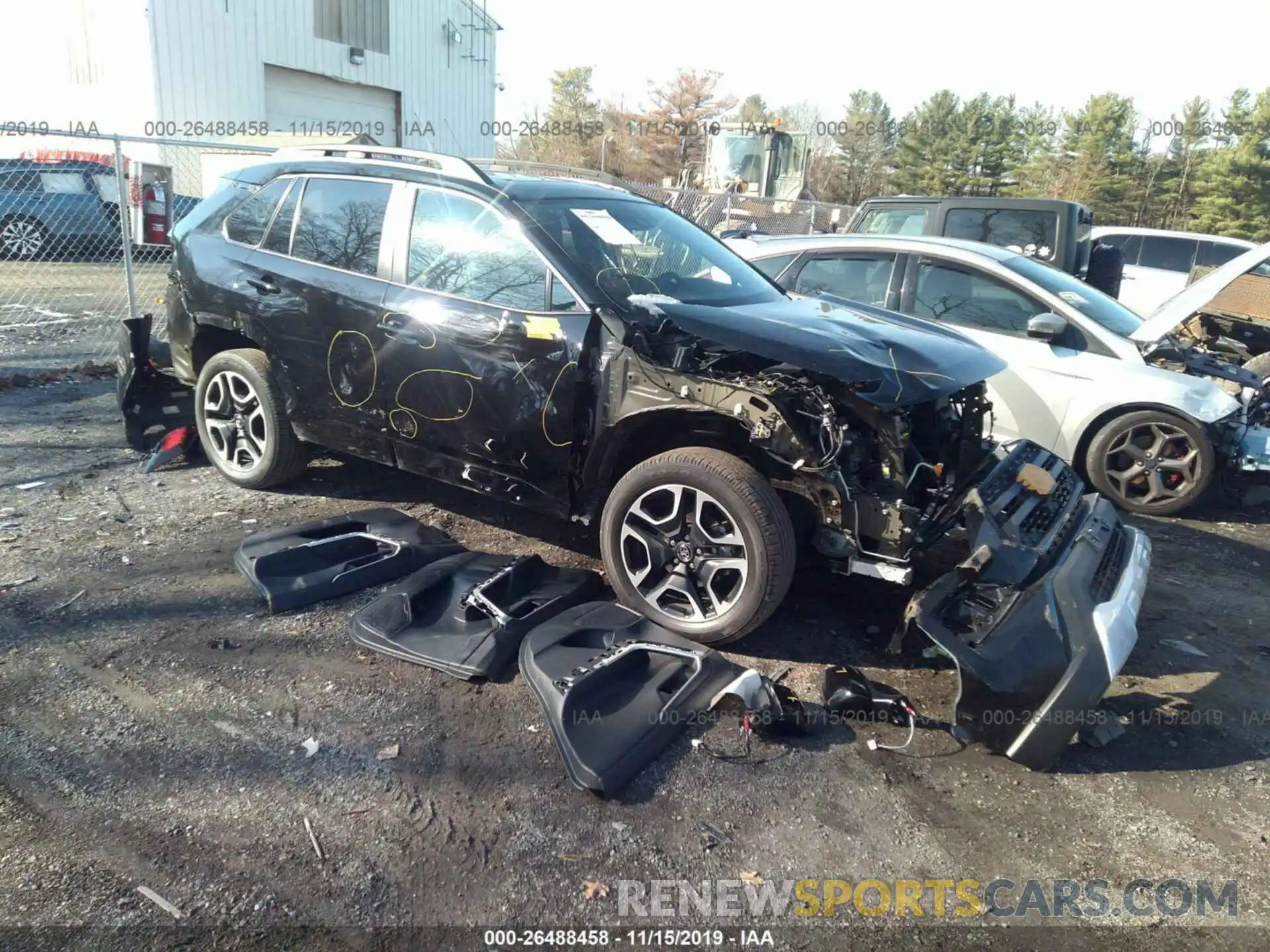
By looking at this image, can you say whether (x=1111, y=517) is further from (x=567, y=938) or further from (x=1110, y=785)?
(x=567, y=938)

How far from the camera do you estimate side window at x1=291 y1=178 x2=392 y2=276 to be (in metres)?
4.43

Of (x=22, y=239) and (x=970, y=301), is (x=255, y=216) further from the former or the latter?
(x=22, y=239)

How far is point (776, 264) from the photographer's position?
6695 mm

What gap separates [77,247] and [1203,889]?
49.9 ft

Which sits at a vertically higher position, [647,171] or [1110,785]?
[647,171]

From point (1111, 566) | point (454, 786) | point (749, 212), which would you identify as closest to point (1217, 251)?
point (749, 212)

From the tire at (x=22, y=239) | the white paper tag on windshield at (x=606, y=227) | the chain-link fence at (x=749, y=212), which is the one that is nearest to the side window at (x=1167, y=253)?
the chain-link fence at (x=749, y=212)

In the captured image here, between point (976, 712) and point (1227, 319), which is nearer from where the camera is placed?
point (976, 712)

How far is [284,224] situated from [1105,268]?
8136 mm

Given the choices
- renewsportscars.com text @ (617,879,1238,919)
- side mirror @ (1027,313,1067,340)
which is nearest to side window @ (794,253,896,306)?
side mirror @ (1027,313,1067,340)

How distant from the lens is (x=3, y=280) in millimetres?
12375

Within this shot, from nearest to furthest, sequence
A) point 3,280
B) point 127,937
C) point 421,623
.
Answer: point 127,937 < point 421,623 < point 3,280

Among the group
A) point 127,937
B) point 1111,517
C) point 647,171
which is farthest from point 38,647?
point 647,171

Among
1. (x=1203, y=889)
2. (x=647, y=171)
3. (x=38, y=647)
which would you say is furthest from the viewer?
(x=647, y=171)
